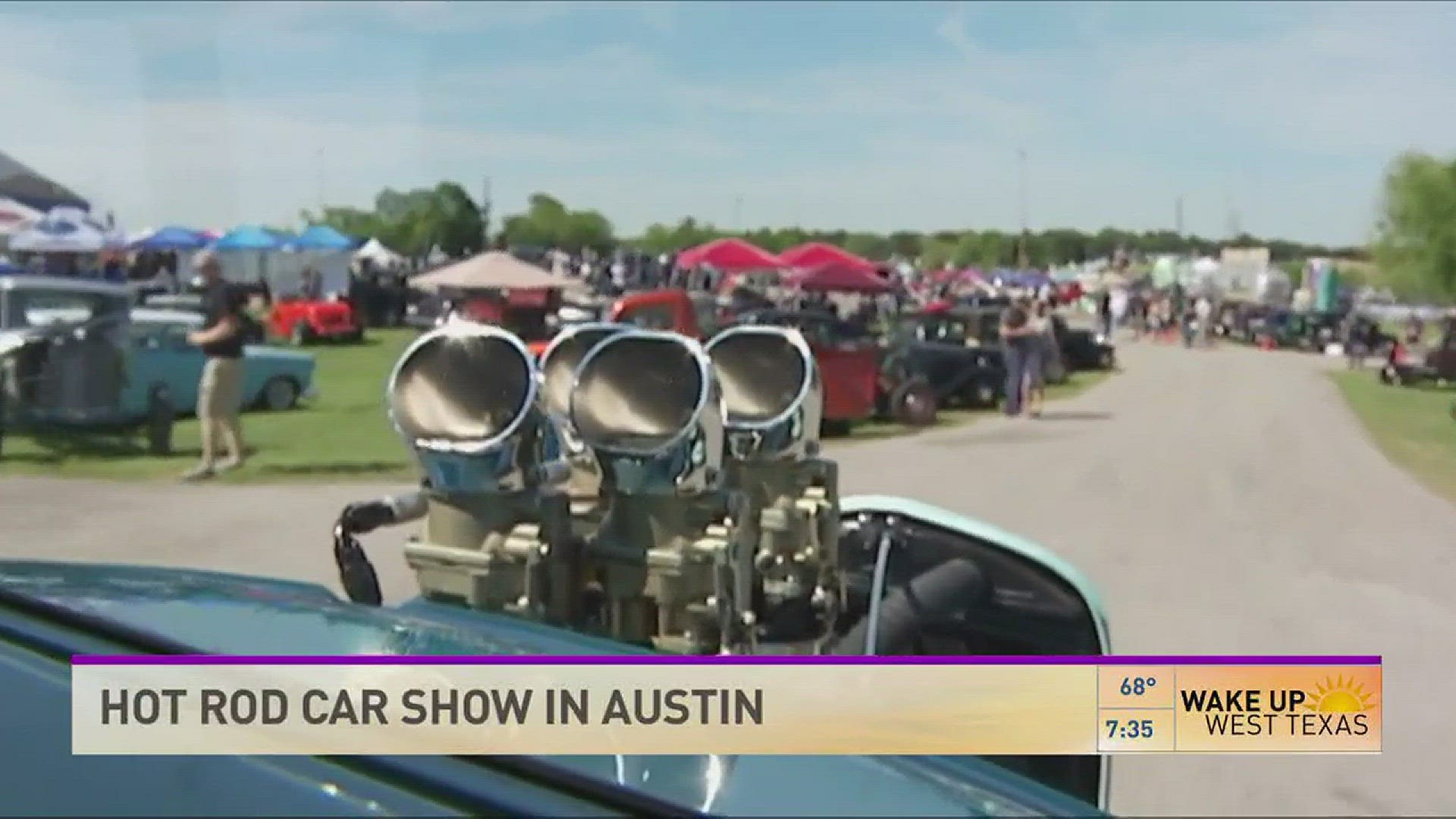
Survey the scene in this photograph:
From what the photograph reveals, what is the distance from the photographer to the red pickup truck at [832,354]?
40.7 feet

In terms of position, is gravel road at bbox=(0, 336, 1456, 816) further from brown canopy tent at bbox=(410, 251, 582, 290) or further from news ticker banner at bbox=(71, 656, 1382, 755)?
brown canopy tent at bbox=(410, 251, 582, 290)

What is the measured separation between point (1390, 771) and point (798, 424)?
167 cm

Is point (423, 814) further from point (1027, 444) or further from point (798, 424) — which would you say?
point (1027, 444)

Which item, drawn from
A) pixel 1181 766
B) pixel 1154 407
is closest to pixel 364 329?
pixel 1154 407

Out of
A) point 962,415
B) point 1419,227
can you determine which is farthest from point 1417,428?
point 962,415

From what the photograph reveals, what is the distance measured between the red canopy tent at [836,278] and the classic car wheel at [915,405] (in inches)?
333

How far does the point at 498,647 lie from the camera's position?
221 centimetres

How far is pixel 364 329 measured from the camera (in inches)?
1048

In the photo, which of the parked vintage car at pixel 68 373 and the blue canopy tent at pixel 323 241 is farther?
the blue canopy tent at pixel 323 241

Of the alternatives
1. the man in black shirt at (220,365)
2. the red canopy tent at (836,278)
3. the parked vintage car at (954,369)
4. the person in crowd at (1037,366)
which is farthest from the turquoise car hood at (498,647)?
the red canopy tent at (836,278)

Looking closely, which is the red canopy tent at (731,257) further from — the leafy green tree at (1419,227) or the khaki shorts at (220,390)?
the leafy green tree at (1419,227)

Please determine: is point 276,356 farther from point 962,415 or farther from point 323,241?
point 323,241

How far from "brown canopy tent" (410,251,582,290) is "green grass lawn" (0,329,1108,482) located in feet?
4.53

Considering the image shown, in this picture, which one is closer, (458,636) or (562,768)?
(562,768)
